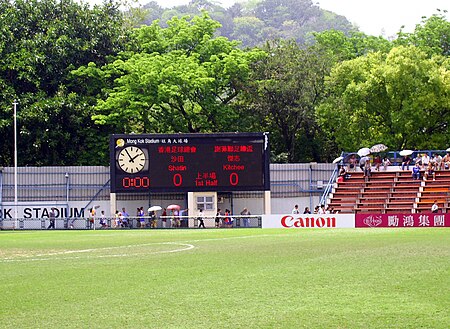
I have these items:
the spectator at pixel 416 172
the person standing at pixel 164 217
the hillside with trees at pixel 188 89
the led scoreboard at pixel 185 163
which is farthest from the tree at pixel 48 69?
the spectator at pixel 416 172

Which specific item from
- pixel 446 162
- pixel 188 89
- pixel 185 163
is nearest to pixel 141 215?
pixel 185 163

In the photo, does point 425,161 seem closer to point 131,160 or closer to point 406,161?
point 406,161

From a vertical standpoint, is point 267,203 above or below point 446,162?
below

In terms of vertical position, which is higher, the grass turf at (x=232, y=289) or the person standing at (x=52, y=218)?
the person standing at (x=52, y=218)

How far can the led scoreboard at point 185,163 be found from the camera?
58.2 m

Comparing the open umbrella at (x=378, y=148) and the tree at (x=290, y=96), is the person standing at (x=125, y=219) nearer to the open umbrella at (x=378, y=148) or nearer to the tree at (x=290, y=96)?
the open umbrella at (x=378, y=148)

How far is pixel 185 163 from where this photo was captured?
5834cm

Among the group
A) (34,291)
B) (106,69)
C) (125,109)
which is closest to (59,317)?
(34,291)

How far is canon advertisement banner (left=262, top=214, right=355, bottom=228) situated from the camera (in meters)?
54.0

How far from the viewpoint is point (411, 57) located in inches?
2849

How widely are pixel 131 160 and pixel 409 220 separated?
711 inches

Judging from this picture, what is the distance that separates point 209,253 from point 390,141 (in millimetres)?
49069

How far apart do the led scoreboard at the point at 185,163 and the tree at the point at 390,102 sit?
1595 cm

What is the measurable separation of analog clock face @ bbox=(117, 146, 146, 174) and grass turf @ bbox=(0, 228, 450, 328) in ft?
107
